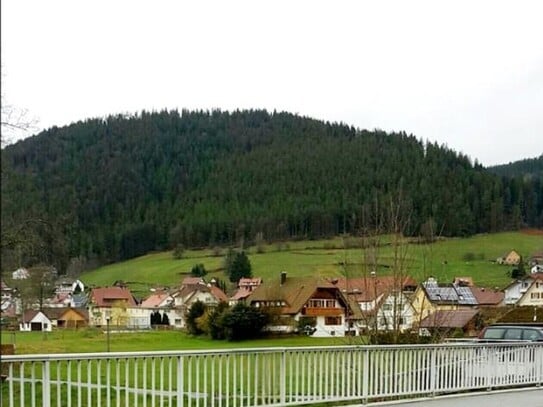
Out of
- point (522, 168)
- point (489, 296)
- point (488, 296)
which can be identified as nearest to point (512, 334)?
point (488, 296)

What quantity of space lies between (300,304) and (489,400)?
171 feet

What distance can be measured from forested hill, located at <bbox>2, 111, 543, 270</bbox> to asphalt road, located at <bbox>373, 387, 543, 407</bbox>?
235 ft

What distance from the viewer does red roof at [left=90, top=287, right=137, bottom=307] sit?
61.3 m

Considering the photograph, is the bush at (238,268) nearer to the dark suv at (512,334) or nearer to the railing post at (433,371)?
the dark suv at (512,334)

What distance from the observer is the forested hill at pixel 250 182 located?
97.4 metres

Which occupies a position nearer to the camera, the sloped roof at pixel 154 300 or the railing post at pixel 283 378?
the railing post at pixel 283 378

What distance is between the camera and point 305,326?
53875 mm

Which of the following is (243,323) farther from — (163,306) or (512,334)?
(512,334)

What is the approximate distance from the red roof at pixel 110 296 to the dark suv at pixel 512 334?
152 ft

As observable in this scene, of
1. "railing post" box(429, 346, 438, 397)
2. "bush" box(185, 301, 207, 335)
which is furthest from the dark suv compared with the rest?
"bush" box(185, 301, 207, 335)

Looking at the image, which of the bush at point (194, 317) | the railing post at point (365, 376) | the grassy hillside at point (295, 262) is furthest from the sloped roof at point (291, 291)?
the railing post at point (365, 376)

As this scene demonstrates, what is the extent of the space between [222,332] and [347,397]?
3835 cm

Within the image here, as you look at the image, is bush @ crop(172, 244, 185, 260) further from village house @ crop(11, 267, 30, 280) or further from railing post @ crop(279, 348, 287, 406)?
railing post @ crop(279, 348, 287, 406)

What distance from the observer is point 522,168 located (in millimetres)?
135875
